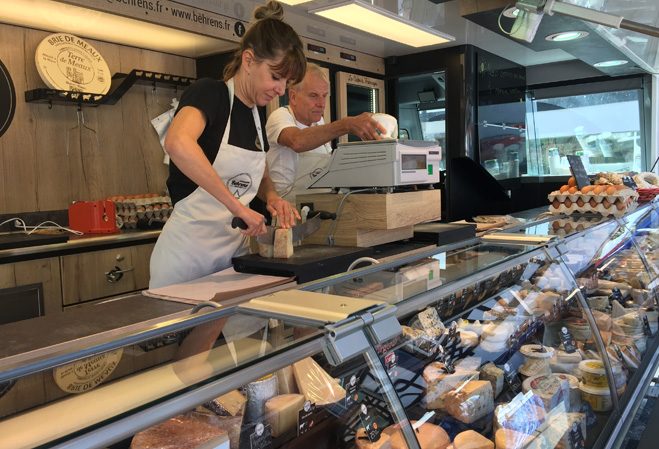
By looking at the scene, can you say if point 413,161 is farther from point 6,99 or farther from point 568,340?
point 6,99

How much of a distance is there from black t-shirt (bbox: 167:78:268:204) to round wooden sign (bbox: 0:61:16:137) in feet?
6.71

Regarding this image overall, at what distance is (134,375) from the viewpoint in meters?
0.71

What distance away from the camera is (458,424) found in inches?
54.9

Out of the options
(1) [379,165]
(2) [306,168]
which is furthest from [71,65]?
(1) [379,165]

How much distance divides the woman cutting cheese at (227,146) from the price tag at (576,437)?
3.68 ft

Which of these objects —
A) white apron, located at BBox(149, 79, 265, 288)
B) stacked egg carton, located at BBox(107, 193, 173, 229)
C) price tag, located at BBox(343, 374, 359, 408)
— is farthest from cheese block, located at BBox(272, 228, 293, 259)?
stacked egg carton, located at BBox(107, 193, 173, 229)

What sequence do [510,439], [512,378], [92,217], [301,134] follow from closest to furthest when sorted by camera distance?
[510,439]
[512,378]
[301,134]
[92,217]

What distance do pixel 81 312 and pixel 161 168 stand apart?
126 inches

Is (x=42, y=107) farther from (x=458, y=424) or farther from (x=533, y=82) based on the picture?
(x=533, y=82)

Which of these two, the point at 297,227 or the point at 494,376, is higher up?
the point at 297,227

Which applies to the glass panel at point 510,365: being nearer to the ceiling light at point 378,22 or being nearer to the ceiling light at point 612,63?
the ceiling light at point 378,22

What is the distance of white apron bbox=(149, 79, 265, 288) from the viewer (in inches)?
86.7

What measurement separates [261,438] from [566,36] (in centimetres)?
432

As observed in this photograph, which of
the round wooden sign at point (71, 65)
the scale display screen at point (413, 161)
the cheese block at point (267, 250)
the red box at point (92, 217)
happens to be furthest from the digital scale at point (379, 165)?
the round wooden sign at point (71, 65)
